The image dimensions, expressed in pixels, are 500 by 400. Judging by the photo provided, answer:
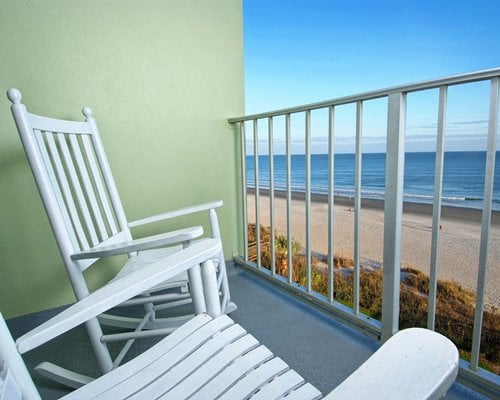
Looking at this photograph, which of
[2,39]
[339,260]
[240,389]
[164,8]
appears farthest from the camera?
[339,260]

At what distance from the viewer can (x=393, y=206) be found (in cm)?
118

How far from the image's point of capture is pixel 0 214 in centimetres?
142

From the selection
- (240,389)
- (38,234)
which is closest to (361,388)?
(240,389)

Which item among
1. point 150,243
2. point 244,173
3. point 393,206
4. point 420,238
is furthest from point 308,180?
point 420,238

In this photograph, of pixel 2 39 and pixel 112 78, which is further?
pixel 112 78

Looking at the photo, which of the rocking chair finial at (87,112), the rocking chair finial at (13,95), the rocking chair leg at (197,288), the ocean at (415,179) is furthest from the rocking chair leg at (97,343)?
the ocean at (415,179)

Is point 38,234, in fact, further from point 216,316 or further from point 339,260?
point 339,260

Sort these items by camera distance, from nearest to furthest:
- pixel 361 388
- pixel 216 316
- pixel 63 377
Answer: pixel 361 388 → pixel 216 316 → pixel 63 377

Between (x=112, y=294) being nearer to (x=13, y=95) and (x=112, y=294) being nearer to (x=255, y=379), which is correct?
(x=255, y=379)

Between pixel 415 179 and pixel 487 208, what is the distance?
16.2 meters

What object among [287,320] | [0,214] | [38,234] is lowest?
[287,320]

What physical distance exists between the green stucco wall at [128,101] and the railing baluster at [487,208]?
1500 millimetres

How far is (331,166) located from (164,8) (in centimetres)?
136

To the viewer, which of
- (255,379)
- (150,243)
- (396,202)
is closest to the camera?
(255,379)
